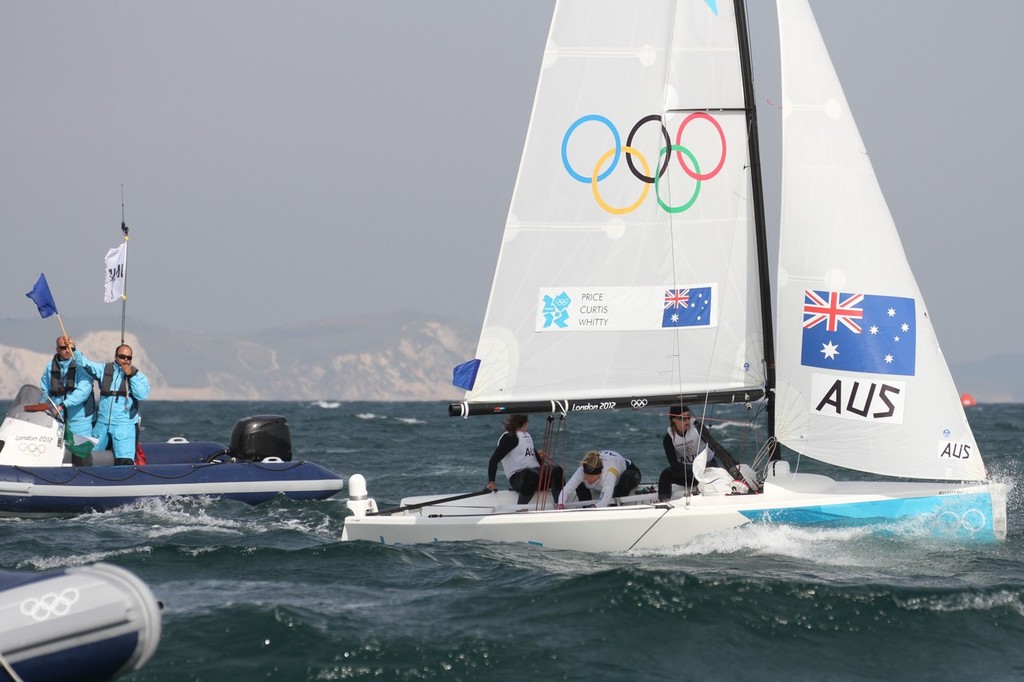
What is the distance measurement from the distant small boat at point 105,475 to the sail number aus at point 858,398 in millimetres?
6726

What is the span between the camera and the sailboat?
435 inches

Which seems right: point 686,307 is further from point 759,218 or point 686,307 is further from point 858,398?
point 858,398

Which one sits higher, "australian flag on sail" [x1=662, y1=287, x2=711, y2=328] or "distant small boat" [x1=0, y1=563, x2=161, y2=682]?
"australian flag on sail" [x1=662, y1=287, x2=711, y2=328]

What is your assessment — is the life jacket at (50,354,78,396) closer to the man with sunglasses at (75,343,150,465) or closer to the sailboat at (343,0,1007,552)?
the man with sunglasses at (75,343,150,465)

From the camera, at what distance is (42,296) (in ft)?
50.6

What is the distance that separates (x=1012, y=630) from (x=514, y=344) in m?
4.86

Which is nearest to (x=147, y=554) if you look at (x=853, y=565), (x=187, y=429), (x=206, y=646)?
(x=206, y=646)

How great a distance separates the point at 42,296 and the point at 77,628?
33.8 ft

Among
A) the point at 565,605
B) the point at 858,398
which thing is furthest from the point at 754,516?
the point at 565,605

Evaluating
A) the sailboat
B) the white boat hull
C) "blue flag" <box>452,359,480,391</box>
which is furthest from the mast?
"blue flag" <box>452,359,480,391</box>

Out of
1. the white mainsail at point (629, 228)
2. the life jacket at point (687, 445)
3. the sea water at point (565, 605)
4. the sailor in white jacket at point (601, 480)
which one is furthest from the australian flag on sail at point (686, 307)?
the sea water at point (565, 605)

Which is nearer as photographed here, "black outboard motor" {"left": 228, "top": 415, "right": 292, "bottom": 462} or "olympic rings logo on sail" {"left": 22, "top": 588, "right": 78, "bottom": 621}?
"olympic rings logo on sail" {"left": 22, "top": 588, "right": 78, "bottom": 621}

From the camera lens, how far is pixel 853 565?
10.1 metres

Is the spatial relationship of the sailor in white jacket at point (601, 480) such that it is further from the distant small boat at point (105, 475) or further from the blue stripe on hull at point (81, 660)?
the blue stripe on hull at point (81, 660)
